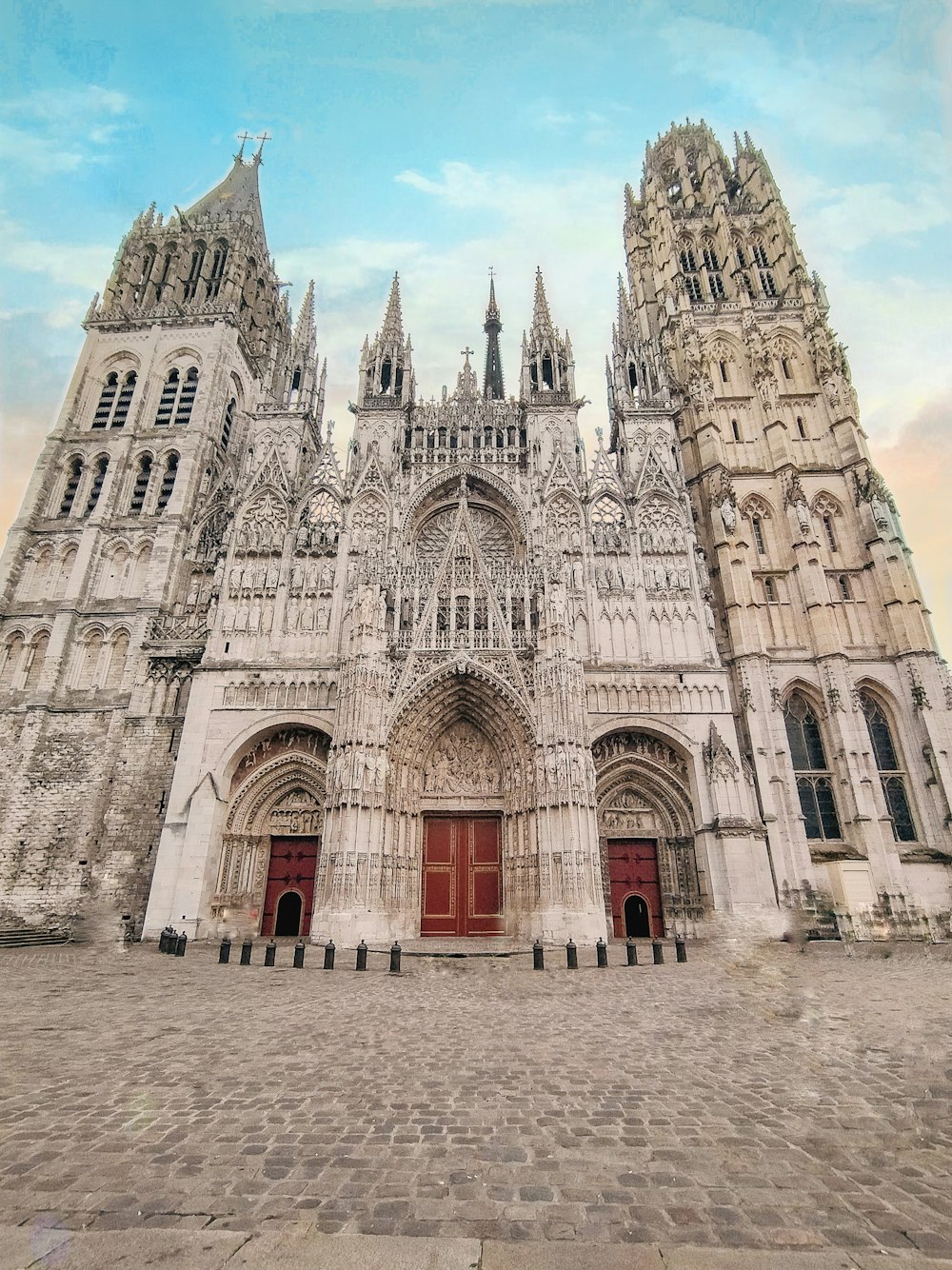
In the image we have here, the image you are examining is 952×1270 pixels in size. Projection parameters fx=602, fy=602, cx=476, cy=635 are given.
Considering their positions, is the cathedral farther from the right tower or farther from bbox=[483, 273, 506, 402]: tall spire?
bbox=[483, 273, 506, 402]: tall spire

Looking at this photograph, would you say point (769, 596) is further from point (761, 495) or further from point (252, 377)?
point (252, 377)

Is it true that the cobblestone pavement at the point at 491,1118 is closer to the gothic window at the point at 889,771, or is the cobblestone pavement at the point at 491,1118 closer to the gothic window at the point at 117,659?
the gothic window at the point at 889,771

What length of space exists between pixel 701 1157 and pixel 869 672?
24.3 meters

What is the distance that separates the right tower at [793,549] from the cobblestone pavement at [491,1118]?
13014 millimetres

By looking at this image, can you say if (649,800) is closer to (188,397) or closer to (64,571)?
(64,571)

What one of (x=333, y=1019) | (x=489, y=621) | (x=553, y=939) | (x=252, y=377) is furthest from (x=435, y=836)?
(x=252, y=377)

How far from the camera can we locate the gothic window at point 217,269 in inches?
1404

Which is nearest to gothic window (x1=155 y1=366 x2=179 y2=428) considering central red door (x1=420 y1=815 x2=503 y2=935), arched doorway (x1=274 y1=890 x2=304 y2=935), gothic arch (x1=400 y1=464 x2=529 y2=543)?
gothic arch (x1=400 y1=464 x2=529 y2=543)

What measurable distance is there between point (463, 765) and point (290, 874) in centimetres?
746

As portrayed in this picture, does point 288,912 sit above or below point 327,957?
above

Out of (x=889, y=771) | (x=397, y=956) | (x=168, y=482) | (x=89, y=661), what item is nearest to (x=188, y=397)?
(x=168, y=482)

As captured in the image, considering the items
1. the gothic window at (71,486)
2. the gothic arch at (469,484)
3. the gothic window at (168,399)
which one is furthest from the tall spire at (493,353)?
the gothic window at (71,486)

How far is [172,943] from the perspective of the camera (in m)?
16.9

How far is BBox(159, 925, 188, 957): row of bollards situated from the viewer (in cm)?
1623
